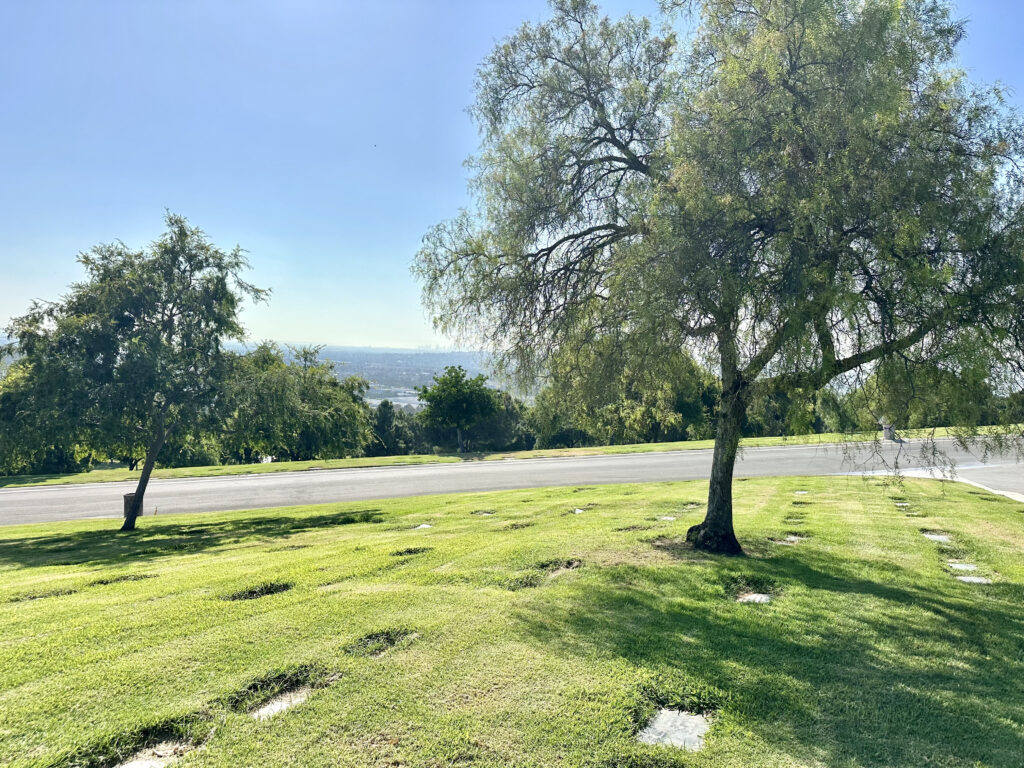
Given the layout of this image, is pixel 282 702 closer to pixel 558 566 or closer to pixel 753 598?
pixel 558 566

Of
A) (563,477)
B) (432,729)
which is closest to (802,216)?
(432,729)

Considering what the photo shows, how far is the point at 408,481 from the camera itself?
20.8 metres

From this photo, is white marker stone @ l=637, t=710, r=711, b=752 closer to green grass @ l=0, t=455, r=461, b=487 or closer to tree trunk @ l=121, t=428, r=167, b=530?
tree trunk @ l=121, t=428, r=167, b=530

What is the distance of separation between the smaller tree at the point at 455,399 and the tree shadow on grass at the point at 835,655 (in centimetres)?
3360

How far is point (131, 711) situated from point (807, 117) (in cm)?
762

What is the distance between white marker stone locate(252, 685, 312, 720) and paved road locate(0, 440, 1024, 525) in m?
13.8

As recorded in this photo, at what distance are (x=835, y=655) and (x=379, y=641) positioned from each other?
3.57 m

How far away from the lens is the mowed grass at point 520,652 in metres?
3.19

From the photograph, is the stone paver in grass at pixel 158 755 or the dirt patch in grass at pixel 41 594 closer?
the stone paver in grass at pixel 158 755

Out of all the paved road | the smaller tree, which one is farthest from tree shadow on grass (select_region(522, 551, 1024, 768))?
the smaller tree

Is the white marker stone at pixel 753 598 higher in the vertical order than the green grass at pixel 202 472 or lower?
lower

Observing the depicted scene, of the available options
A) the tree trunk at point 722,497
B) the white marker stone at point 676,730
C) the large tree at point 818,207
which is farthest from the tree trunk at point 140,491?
the white marker stone at point 676,730

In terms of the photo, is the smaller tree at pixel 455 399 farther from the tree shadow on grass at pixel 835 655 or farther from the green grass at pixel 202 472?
the tree shadow on grass at pixel 835 655

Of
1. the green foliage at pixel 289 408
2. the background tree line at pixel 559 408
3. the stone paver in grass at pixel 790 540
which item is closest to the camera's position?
the background tree line at pixel 559 408
